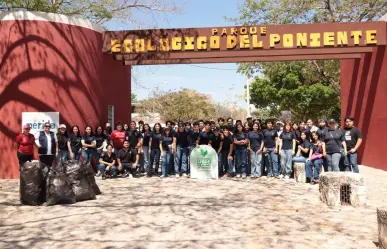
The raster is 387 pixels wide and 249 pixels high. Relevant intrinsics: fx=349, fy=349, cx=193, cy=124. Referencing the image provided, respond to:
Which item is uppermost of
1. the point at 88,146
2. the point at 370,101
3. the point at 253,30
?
the point at 253,30

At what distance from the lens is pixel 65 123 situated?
37.3ft

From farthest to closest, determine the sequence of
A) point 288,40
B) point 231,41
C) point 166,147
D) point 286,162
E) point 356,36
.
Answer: point 231,41 < point 288,40 < point 356,36 < point 166,147 < point 286,162

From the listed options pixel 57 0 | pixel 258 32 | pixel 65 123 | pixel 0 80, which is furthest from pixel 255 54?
pixel 57 0

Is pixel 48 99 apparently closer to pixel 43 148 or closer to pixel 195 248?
pixel 43 148

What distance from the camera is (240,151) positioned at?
34.9 feet

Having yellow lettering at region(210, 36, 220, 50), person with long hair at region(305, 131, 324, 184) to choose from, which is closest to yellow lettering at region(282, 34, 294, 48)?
yellow lettering at region(210, 36, 220, 50)

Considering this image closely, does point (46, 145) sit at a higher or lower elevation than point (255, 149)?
higher

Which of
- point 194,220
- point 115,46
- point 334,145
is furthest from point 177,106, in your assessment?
point 194,220

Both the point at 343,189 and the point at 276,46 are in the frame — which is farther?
the point at 276,46

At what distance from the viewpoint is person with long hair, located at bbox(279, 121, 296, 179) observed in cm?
1026

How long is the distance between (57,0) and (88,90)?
38.3ft

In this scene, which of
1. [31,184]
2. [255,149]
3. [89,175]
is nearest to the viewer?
[31,184]

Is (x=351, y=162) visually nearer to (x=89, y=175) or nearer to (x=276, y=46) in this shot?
(x=276, y=46)

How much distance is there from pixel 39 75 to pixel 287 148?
8.05 meters
